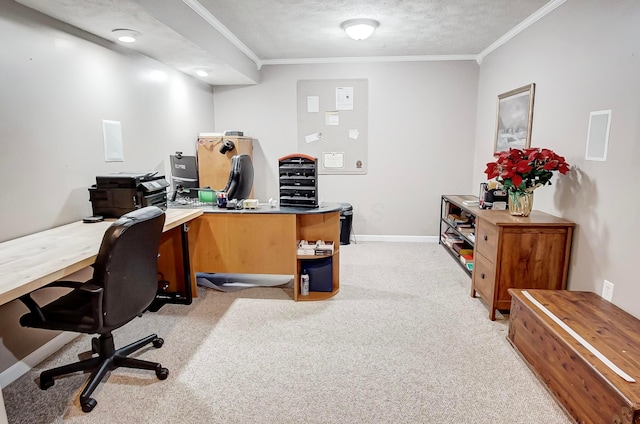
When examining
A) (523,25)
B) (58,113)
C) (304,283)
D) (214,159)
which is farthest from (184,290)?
(523,25)

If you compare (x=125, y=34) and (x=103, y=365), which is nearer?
(x=103, y=365)

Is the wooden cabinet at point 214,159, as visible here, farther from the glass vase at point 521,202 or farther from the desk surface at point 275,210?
the glass vase at point 521,202

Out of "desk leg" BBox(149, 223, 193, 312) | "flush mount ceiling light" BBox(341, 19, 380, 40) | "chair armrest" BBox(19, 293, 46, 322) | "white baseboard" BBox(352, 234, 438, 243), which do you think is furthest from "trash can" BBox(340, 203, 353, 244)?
"chair armrest" BBox(19, 293, 46, 322)

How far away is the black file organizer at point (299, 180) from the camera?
303 cm

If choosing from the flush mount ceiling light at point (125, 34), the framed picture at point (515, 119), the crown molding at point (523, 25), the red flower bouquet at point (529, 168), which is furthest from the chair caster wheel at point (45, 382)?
the crown molding at point (523, 25)

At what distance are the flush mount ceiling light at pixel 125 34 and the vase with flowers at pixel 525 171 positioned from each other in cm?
296

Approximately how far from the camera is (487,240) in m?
2.83

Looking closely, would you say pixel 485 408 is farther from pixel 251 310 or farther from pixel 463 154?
pixel 463 154

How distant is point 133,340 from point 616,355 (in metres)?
2.78

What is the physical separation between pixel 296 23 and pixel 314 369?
2.97 meters

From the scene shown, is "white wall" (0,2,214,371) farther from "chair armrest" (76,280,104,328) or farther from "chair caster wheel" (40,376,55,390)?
"chair armrest" (76,280,104,328)

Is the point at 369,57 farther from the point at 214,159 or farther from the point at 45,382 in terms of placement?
the point at 45,382

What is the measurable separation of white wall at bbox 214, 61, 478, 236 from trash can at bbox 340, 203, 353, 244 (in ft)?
0.93

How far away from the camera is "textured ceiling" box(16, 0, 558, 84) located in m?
2.42
